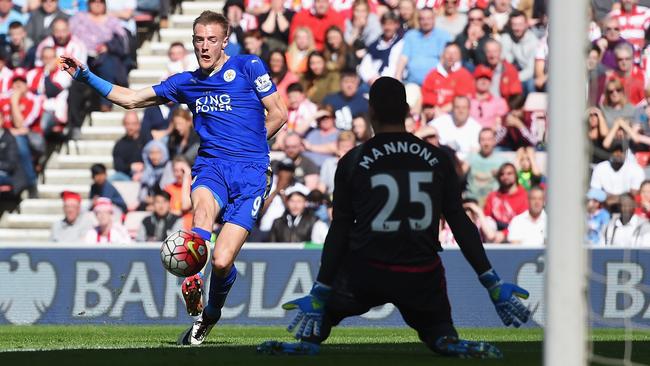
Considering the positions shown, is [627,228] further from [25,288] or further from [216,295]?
[25,288]

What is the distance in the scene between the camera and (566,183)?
5.44 metres

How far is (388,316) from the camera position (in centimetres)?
1394

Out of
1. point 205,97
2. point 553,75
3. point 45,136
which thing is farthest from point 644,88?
point 553,75

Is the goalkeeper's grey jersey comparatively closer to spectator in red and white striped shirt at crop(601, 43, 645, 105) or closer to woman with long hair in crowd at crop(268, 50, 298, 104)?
spectator in red and white striped shirt at crop(601, 43, 645, 105)

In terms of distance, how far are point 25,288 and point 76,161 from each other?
4.76m

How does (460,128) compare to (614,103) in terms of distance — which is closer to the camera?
(614,103)

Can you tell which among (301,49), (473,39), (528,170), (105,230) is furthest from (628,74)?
(105,230)

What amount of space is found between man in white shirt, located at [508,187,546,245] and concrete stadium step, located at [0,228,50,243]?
651 centimetres

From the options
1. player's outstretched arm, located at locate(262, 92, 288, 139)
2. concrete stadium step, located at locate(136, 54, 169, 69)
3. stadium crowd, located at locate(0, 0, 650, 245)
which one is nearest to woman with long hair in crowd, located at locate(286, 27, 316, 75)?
stadium crowd, located at locate(0, 0, 650, 245)

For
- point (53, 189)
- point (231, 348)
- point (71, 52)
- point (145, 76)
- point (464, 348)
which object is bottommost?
point (53, 189)

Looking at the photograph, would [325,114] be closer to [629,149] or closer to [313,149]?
[313,149]

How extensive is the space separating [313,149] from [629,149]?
4009 millimetres

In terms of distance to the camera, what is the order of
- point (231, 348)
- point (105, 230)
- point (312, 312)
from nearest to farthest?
point (312, 312)
point (231, 348)
point (105, 230)

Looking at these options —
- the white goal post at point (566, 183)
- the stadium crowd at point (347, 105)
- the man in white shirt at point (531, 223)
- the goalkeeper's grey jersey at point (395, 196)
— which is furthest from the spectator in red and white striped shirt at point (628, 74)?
the white goal post at point (566, 183)
